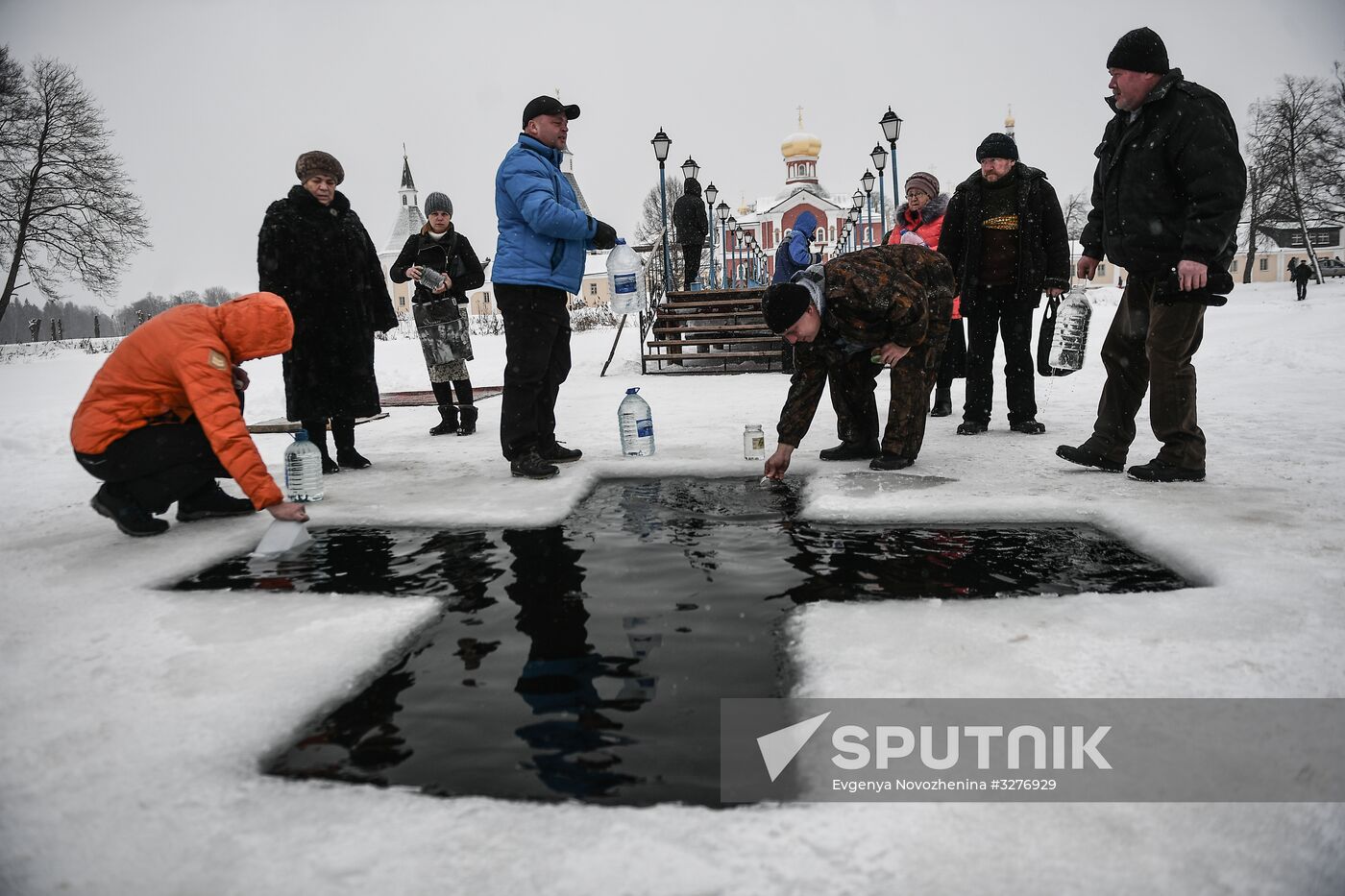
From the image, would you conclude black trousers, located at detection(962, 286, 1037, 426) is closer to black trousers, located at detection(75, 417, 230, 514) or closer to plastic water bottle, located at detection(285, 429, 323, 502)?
plastic water bottle, located at detection(285, 429, 323, 502)

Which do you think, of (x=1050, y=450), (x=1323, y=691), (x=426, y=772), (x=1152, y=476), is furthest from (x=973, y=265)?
(x=426, y=772)

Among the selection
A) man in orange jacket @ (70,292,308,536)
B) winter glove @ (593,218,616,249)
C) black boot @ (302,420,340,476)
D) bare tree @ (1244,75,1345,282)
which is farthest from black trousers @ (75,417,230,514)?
bare tree @ (1244,75,1345,282)

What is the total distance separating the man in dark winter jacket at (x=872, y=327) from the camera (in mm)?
3844

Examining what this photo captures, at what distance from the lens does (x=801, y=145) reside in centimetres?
4984

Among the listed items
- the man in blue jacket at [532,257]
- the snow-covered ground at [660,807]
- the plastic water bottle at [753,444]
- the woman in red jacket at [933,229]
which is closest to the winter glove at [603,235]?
the man in blue jacket at [532,257]

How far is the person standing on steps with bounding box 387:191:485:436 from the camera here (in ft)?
19.8

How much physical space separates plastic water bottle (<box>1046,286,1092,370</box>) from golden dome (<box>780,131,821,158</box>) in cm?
4903

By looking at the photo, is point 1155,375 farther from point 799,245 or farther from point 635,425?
A: point 799,245

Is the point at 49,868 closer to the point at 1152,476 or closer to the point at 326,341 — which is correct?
the point at 326,341

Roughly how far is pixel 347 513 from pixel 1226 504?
12.7 feet

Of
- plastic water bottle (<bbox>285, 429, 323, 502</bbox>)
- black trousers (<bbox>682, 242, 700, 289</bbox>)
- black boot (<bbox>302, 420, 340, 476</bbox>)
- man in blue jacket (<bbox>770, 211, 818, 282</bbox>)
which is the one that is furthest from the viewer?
black trousers (<bbox>682, 242, 700, 289</bbox>)

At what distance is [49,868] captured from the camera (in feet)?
4.40

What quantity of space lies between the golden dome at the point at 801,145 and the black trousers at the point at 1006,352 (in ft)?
159

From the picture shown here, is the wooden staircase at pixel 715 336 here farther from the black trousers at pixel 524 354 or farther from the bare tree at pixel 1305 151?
the bare tree at pixel 1305 151
